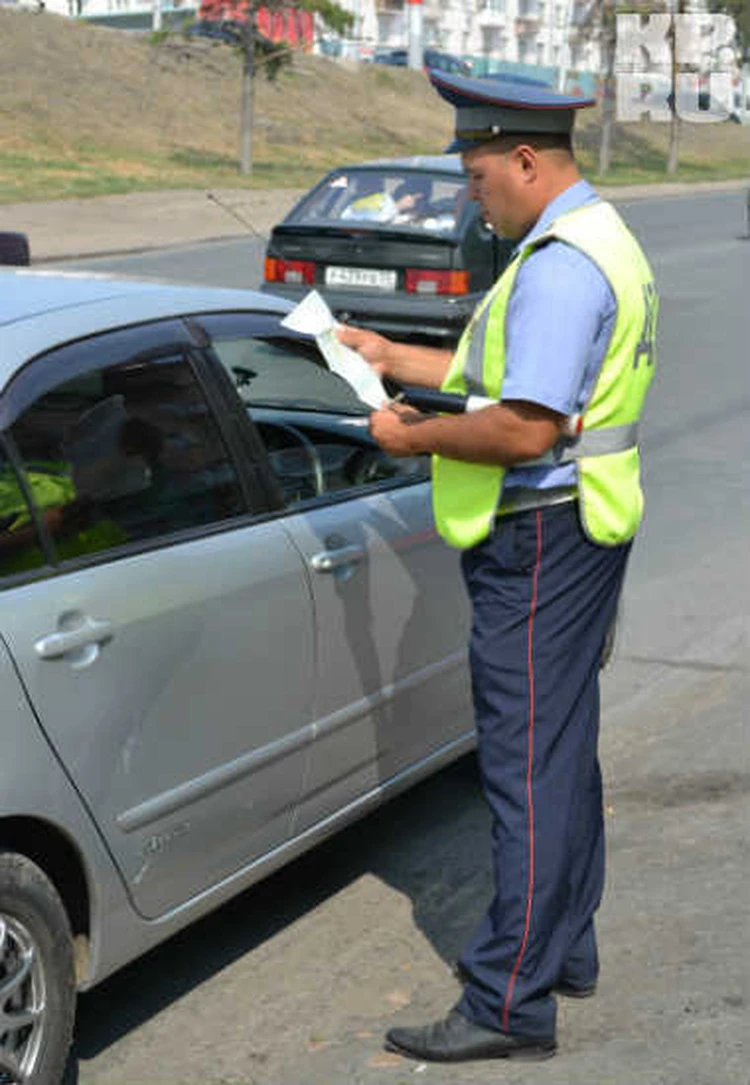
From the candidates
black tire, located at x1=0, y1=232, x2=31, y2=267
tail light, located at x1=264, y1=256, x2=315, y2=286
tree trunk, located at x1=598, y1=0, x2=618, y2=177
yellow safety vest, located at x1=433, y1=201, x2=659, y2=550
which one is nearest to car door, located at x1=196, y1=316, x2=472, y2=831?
yellow safety vest, located at x1=433, y1=201, x2=659, y2=550

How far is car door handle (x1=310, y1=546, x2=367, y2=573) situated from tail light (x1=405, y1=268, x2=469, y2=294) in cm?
998

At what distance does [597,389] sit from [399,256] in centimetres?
1084

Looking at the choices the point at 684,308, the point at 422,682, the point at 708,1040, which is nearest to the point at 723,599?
the point at 422,682

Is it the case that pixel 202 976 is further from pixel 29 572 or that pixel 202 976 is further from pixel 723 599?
pixel 723 599

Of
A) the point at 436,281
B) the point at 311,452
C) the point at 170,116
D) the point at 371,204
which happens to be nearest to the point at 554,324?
the point at 311,452

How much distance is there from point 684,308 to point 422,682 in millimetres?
15116

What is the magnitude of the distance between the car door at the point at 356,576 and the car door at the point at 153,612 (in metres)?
0.12

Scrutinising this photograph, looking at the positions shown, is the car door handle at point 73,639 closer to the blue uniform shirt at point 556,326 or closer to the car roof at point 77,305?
the car roof at point 77,305

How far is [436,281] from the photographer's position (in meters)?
14.1

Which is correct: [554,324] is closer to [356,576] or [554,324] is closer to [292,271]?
[356,576]

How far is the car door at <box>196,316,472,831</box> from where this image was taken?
4125 millimetres

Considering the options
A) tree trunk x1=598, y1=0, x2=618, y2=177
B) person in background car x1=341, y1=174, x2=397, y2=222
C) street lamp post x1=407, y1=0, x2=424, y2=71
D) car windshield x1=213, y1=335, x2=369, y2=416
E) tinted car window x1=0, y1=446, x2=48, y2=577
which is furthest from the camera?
street lamp post x1=407, y1=0, x2=424, y2=71

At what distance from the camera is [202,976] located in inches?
162

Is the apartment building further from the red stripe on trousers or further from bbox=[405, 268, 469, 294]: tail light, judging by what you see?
the red stripe on trousers
